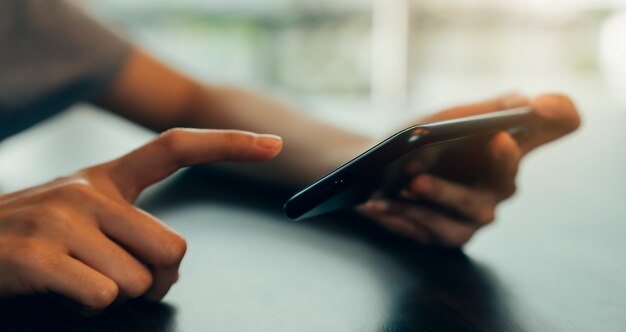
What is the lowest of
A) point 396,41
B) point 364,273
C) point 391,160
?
point 396,41

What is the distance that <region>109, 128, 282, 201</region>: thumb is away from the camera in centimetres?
41

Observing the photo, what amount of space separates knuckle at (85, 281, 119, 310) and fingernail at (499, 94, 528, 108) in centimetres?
41

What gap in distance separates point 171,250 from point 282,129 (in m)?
0.42

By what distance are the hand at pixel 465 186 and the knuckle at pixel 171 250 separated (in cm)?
20

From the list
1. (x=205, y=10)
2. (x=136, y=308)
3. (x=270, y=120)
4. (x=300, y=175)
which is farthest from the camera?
(x=205, y=10)

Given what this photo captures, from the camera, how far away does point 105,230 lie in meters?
0.40

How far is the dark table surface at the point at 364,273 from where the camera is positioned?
0.38 metres

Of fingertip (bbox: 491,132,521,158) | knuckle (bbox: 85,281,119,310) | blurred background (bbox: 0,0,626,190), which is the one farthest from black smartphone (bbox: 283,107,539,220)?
blurred background (bbox: 0,0,626,190)

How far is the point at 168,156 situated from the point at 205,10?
3778 mm

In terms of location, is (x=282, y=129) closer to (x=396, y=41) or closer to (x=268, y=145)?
(x=268, y=145)

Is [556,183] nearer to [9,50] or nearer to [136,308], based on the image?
[136,308]

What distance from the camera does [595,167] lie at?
902 mm

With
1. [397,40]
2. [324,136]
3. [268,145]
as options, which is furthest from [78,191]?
[397,40]

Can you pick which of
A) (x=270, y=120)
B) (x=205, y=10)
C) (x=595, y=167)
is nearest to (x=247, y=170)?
(x=270, y=120)
